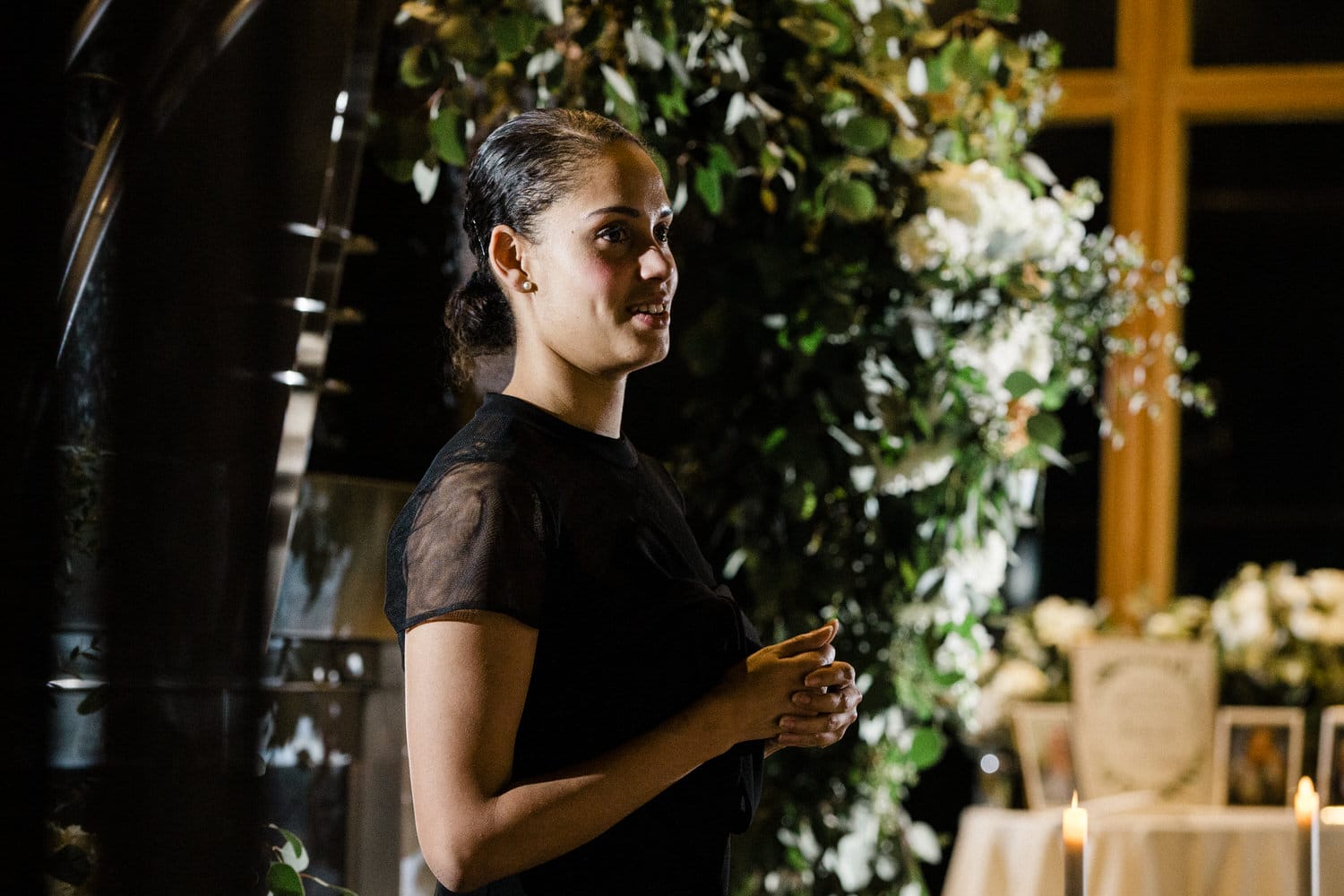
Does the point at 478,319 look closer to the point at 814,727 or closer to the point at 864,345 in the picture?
the point at 814,727

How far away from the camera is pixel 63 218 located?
86 cm

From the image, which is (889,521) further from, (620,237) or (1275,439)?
(1275,439)

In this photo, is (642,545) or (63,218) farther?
(642,545)

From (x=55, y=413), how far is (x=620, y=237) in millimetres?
384

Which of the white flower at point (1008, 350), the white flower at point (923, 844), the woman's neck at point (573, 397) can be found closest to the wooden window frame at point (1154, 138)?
the white flower at point (923, 844)

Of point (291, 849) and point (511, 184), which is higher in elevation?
point (511, 184)

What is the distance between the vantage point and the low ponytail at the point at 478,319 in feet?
3.68

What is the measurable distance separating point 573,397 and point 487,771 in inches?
10.9

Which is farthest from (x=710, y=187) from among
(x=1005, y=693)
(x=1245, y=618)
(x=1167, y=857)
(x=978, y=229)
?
(x=1245, y=618)

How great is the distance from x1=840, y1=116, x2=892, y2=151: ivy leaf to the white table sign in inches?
60.4

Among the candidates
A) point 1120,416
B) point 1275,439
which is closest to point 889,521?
point 1120,416

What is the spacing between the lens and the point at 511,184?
1.06m

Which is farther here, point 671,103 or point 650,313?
point 671,103

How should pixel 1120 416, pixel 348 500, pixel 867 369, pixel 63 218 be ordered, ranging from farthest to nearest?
pixel 1120 416, pixel 867 369, pixel 348 500, pixel 63 218
